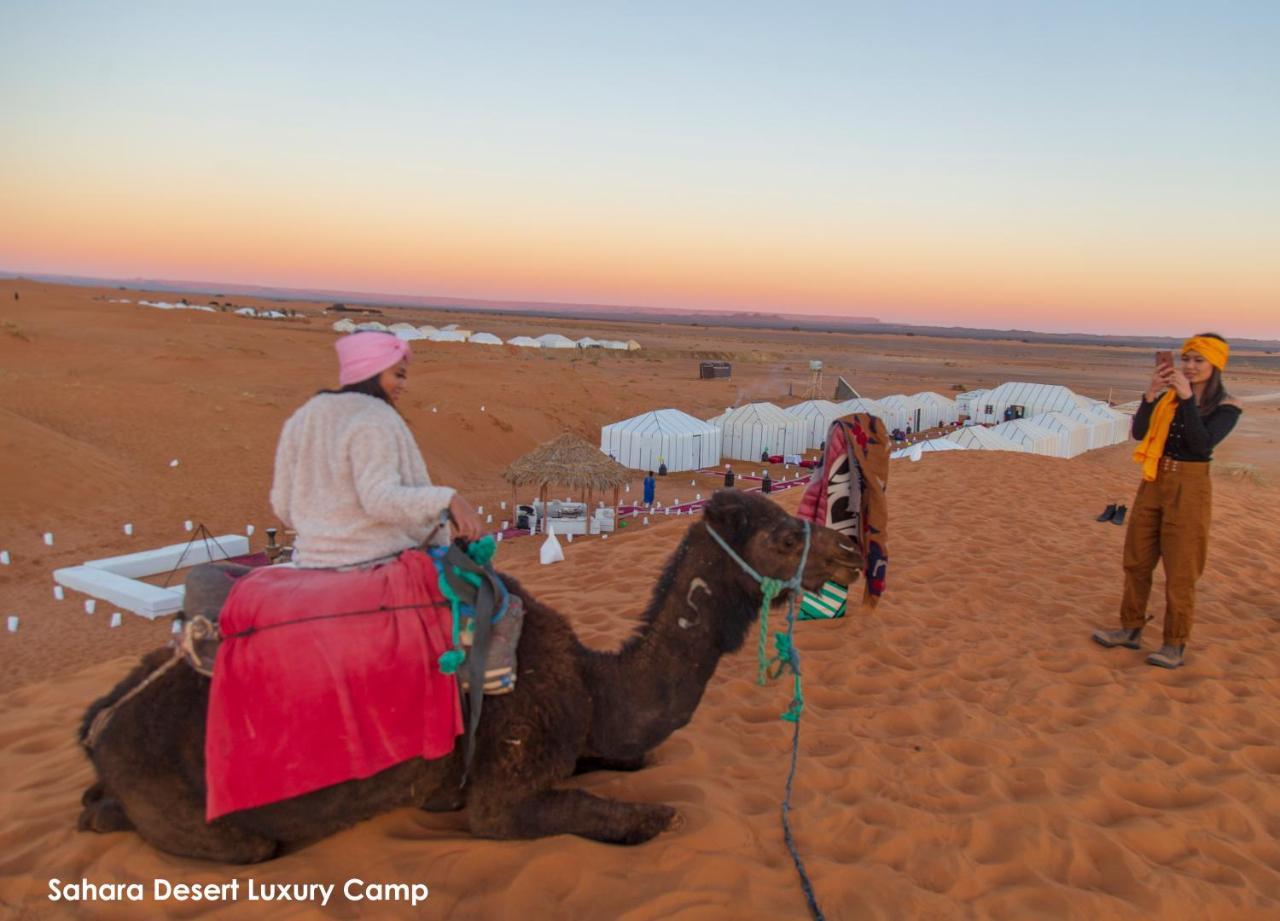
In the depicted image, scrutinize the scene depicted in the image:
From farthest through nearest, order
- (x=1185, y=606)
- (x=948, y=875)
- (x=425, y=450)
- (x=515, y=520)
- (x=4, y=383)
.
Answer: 1. (x=425, y=450)
2. (x=4, y=383)
3. (x=515, y=520)
4. (x=1185, y=606)
5. (x=948, y=875)

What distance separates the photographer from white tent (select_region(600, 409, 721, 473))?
77.5 feet

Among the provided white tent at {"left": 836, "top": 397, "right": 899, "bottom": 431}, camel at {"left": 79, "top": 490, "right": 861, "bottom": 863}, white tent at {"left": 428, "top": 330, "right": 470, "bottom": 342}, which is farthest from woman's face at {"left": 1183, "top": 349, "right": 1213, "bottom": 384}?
white tent at {"left": 428, "top": 330, "right": 470, "bottom": 342}

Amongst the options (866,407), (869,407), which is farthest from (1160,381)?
(869,407)

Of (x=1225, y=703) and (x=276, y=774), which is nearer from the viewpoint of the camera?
(x=276, y=774)

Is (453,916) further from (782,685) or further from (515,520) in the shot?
(515,520)

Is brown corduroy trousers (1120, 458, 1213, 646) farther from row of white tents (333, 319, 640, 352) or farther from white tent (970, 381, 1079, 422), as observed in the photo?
row of white tents (333, 319, 640, 352)

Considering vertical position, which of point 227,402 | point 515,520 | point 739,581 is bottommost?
point 515,520

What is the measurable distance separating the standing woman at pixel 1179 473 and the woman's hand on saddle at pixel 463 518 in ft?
15.4

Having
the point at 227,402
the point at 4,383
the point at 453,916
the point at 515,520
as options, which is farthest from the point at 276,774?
the point at 4,383

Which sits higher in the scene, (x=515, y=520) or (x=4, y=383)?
(x=4, y=383)

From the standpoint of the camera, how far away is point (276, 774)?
3.05 m

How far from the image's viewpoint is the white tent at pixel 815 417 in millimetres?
27750

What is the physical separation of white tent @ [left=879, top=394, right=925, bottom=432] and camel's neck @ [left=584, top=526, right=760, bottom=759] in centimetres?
3011

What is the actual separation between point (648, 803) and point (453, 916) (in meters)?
0.97
